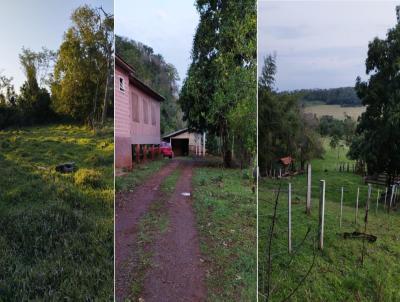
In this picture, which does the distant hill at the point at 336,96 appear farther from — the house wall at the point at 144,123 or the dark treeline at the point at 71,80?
the dark treeline at the point at 71,80

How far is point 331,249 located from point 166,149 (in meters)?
1.37

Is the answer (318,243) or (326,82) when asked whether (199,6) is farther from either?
(318,243)

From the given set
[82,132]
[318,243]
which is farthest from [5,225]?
[318,243]

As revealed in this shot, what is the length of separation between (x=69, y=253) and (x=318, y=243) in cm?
166

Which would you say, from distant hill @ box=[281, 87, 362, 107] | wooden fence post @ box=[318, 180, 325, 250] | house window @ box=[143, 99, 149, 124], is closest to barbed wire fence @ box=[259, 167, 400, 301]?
wooden fence post @ box=[318, 180, 325, 250]

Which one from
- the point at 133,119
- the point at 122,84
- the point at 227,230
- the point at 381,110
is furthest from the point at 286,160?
the point at 122,84

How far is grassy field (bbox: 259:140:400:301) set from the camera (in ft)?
7.28

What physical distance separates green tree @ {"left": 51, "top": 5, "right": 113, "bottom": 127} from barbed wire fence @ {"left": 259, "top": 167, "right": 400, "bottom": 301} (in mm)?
1202

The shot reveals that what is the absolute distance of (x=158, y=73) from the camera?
2.10 meters

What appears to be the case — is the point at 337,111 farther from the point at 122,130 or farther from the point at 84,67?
the point at 84,67

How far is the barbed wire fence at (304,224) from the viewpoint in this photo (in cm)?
221

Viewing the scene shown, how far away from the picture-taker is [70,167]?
7.38 ft

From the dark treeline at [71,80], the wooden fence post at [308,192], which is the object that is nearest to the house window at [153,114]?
the dark treeline at [71,80]

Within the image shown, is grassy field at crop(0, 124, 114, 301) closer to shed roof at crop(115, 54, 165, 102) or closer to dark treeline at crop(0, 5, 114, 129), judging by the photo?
dark treeline at crop(0, 5, 114, 129)
